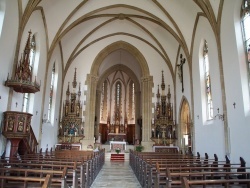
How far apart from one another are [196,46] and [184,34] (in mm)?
1502

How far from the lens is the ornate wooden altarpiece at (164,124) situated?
17.9 meters

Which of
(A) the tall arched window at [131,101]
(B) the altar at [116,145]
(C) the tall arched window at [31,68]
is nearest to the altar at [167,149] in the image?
(B) the altar at [116,145]

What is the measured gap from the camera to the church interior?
937 cm

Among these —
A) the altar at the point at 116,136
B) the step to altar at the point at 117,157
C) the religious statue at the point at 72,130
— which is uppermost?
the religious statue at the point at 72,130

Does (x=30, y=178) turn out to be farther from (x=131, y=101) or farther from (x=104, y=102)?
(x=131, y=101)

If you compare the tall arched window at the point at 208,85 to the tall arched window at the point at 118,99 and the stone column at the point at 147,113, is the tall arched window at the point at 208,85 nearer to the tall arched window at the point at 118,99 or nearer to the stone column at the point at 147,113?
the stone column at the point at 147,113

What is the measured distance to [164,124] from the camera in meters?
18.3

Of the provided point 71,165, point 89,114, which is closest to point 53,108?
point 89,114

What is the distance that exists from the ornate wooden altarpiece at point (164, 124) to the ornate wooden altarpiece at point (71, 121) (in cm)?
631

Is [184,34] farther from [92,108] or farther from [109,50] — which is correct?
[92,108]

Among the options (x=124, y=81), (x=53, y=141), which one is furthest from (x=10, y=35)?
(x=124, y=81)

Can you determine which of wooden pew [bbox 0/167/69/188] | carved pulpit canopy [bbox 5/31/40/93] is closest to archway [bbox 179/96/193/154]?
carved pulpit canopy [bbox 5/31/40/93]

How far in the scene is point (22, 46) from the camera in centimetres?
1123

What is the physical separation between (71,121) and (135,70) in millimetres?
11042
